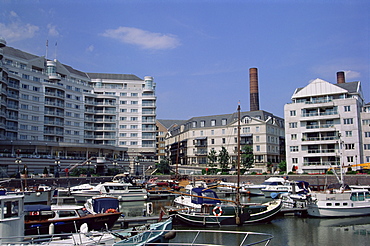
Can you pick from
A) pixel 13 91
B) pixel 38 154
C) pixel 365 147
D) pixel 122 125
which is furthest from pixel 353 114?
pixel 13 91

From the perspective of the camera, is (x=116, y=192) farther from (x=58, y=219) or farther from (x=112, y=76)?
(x=112, y=76)

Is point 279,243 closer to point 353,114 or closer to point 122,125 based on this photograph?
point 353,114

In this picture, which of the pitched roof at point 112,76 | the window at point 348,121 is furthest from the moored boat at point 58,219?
the pitched roof at point 112,76

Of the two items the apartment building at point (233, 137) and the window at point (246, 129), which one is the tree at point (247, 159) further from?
the window at point (246, 129)

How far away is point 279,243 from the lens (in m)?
24.8

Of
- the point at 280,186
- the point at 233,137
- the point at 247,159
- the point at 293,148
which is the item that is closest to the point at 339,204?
the point at 280,186

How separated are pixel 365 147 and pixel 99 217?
61.4 metres

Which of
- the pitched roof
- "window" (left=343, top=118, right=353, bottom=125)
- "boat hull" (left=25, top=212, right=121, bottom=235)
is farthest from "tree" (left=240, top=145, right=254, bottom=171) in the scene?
"boat hull" (left=25, top=212, right=121, bottom=235)

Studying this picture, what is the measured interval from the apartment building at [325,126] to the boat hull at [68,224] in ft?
180

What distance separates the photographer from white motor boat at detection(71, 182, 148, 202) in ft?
156

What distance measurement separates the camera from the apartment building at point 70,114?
76750mm

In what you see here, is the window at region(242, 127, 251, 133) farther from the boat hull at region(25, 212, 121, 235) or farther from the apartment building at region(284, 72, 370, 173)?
the boat hull at region(25, 212, 121, 235)

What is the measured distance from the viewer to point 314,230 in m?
29.2

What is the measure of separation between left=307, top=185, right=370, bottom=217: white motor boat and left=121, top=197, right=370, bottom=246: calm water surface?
27.1 inches
